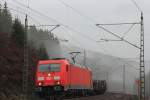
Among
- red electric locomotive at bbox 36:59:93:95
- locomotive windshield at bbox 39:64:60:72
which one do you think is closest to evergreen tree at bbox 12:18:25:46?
red electric locomotive at bbox 36:59:93:95

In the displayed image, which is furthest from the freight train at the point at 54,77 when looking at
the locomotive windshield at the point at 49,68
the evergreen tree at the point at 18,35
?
the evergreen tree at the point at 18,35

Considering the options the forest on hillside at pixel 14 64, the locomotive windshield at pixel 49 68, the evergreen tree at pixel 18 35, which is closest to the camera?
the locomotive windshield at pixel 49 68

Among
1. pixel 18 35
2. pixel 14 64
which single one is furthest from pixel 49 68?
pixel 18 35

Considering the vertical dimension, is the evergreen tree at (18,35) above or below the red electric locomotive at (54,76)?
above

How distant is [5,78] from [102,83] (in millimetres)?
23634

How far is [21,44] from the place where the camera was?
185 feet

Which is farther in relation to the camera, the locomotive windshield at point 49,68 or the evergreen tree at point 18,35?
the evergreen tree at point 18,35

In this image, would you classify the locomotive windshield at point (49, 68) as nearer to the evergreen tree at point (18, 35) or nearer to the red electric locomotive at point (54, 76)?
the red electric locomotive at point (54, 76)

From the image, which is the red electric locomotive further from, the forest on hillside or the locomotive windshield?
the forest on hillside

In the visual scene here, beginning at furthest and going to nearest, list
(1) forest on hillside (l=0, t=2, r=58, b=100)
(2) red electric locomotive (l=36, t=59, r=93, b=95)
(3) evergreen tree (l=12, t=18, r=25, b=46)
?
(3) evergreen tree (l=12, t=18, r=25, b=46) < (1) forest on hillside (l=0, t=2, r=58, b=100) < (2) red electric locomotive (l=36, t=59, r=93, b=95)

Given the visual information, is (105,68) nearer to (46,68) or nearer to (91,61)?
(91,61)

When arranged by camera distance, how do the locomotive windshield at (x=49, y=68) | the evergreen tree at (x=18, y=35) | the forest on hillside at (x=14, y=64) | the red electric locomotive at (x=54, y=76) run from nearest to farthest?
the red electric locomotive at (x=54, y=76) < the locomotive windshield at (x=49, y=68) < the forest on hillside at (x=14, y=64) < the evergreen tree at (x=18, y=35)

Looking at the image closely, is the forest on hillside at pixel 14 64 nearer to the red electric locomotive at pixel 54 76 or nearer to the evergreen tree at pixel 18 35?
the evergreen tree at pixel 18 35

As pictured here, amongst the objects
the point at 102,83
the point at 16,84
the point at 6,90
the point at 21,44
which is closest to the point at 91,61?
the point at 102,83
